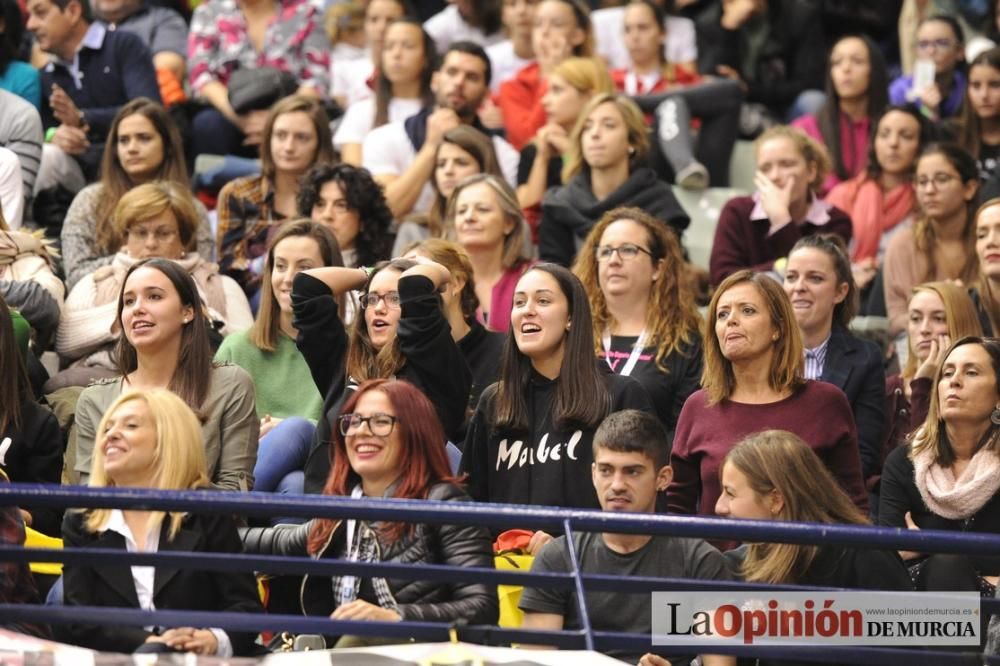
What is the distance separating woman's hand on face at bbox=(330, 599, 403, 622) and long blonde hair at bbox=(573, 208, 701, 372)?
2.19 metres

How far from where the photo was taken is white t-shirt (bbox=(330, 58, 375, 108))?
11.6 meters

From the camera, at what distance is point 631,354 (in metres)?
7.70

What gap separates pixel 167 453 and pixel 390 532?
29.9 inches

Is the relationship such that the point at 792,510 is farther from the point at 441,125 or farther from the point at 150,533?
the point at 441,125

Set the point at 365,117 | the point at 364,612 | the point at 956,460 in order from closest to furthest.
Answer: the point at 364,612 < the point at 956,460 < the point at 365,117

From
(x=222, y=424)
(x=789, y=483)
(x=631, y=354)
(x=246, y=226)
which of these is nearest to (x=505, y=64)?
(x=246, y=226)

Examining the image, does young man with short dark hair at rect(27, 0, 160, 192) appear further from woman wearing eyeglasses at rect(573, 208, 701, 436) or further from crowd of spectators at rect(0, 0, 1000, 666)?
woman wearing eyeglasses at rect(573, 208, 701, 436)

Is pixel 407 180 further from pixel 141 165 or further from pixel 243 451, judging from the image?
pixel 243 451

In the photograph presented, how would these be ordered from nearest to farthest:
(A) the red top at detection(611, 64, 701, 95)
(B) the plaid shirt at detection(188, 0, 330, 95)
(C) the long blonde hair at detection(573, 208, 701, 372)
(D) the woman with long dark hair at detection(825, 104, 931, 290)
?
(C) the long blonde hair at detection(573, 208, 701, 372) → (D) the woman with long dark hair at detection(825, 104, 931, 290) → (A) the red top at detection(611, 64, 701, 95) → (B) the plaid shirt at detection(188, 0, 330, 95)

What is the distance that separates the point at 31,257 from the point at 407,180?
87.8 inches

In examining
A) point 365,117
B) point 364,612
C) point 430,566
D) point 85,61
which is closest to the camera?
point 430,566

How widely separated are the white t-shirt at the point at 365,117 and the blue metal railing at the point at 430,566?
580 centimetres

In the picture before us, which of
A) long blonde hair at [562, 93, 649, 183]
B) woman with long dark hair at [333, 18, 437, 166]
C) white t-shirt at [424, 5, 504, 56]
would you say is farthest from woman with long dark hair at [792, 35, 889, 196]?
white t-shirt at [424, 5, 504, 56]

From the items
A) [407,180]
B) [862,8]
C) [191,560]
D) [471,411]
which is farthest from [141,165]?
[862,8]
